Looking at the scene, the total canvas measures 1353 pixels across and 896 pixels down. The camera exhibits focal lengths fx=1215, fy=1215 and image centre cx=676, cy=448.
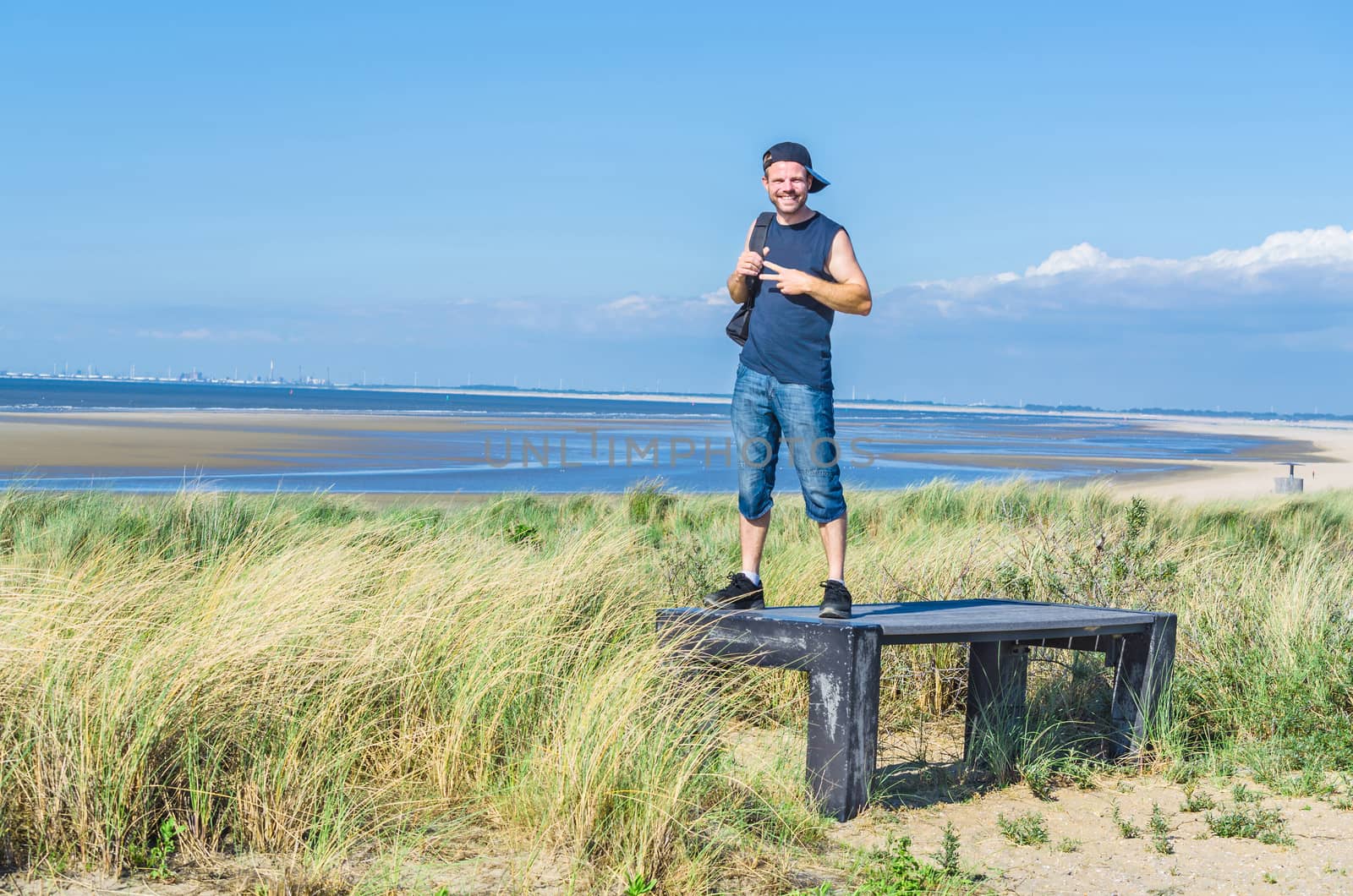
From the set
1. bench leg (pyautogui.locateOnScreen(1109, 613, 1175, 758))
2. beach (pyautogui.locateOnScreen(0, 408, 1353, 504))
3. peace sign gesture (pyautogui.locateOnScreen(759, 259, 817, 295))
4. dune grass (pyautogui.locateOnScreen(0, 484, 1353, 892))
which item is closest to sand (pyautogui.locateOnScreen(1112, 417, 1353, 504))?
beach (pyautogui.locateOnScreen(0, 408, 1353, 504))

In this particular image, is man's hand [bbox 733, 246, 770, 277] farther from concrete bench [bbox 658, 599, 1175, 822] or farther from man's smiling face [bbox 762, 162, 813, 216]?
concrete bench [bbox 658, 599, 1175, 822]

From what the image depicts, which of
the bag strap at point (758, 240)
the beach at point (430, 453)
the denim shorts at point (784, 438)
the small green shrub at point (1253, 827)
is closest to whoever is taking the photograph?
the small green shrub at point (1253, 827)

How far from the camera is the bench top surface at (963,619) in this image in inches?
175

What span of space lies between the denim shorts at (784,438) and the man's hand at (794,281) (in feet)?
1.21

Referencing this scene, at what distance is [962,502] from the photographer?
13859 mm

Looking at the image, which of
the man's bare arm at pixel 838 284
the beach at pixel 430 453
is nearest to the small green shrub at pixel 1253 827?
the man's bare arm at pixel 838 284

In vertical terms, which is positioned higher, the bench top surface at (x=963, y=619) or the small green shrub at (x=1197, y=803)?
the bench top surface at (x=963, y=619)

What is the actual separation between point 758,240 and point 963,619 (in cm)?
170

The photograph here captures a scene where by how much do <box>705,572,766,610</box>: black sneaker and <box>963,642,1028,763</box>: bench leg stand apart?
112 cm

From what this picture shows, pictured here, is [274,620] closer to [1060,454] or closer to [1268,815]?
[1268,815]

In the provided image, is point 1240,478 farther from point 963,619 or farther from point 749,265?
point 749,265

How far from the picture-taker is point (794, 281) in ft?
15.1

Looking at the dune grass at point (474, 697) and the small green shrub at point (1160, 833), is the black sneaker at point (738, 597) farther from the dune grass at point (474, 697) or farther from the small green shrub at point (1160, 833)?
the small green shrub at point (1160, 833)

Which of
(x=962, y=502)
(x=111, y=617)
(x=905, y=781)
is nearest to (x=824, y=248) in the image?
(x=905, y=781)
